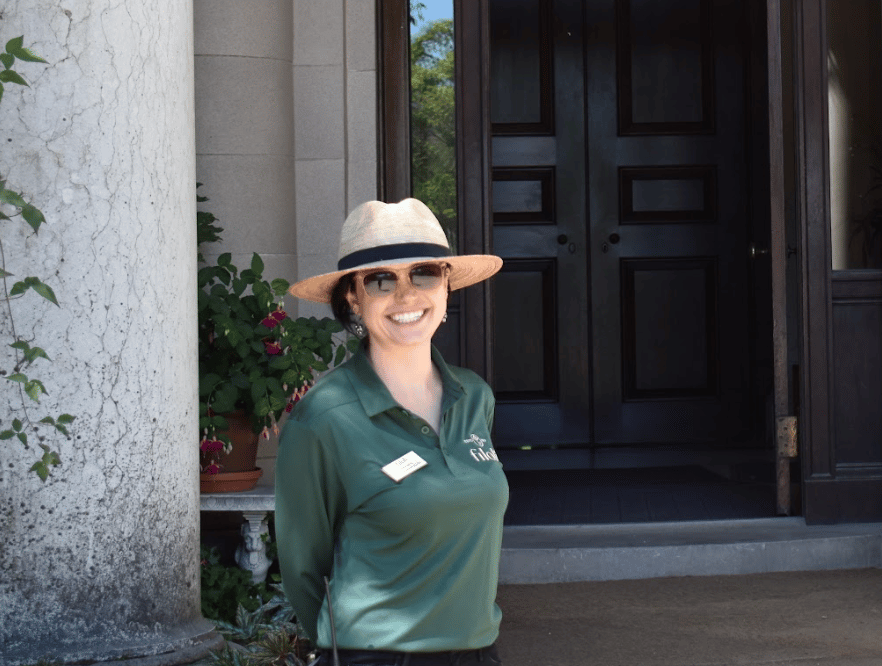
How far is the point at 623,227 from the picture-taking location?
7.47 metres

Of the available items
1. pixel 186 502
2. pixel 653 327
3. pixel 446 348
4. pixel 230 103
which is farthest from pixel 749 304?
pixel 186 502

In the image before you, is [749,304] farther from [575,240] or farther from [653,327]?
[575,240]

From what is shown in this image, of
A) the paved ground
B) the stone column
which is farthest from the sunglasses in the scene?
the paved ground

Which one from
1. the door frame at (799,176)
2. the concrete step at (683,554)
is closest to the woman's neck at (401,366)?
the concrete step at (683,554)

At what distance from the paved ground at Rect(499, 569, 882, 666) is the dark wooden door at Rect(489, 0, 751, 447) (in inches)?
89.5

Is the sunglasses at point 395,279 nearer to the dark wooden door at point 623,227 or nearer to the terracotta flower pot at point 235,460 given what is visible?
the terracotta flower pot at point 235,460

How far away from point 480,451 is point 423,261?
1.10ft

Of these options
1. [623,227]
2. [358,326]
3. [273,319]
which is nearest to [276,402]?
[273,319]

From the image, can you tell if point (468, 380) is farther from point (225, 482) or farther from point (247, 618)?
point (225, 482)

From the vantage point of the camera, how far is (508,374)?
742cm

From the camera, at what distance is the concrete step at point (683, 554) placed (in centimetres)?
522

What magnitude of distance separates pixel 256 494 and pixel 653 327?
11.0 ft

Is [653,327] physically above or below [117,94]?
below

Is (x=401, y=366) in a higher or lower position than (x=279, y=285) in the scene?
lower
